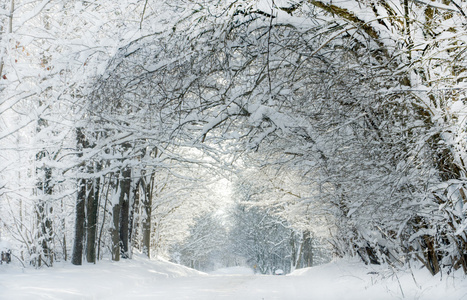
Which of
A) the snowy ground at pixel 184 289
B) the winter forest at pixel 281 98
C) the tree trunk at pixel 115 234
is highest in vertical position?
the winter forest at pixel 281 98

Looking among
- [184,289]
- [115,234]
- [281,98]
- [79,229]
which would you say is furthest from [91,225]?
[281,98]

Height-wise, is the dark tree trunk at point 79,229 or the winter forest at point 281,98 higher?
the winter forest at point 281,98

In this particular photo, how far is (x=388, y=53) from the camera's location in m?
5.77

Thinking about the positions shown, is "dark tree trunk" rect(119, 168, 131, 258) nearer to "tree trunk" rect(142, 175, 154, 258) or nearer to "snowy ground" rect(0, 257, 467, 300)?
"tree trunk" rect(142, 175, 154, 258)

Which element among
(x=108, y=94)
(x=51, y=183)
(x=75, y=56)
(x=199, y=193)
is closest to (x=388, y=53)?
(x=108, y=94)

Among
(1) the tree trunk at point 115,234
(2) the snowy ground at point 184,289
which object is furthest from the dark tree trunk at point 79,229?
(1) the tree trunk at point 115,234

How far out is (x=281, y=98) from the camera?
25.2ft

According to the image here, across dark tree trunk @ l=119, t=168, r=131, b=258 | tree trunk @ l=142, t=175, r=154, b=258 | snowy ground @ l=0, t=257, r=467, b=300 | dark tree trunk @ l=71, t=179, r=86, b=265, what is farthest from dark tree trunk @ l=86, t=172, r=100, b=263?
tree trunk @ l=142, t=175, r=154, b=258

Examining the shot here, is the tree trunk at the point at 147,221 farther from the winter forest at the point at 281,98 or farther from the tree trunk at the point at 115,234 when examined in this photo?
the winter forest at the point at 281,98

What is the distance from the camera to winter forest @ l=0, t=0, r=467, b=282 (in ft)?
16.5

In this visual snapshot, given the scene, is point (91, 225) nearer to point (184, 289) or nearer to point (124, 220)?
point (124, 220)

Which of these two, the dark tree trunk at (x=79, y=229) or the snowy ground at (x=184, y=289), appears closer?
the snowy ground at (x=184, y=289)

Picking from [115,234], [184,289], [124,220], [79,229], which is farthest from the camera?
[124,220]

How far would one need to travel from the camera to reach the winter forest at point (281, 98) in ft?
16.5
